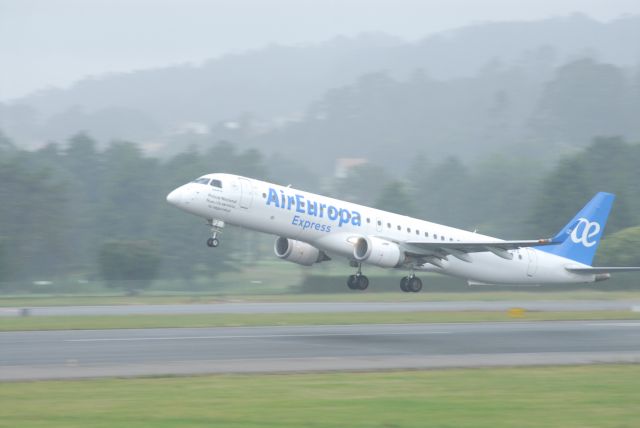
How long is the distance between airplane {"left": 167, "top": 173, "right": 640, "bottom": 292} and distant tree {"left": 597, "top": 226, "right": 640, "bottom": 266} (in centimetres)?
2083

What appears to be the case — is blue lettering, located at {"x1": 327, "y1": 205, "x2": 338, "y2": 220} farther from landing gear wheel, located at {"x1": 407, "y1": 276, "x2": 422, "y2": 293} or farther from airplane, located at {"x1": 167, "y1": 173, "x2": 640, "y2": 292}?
landing gear wheel, located at {"x1": 407, "y1": 276, "x2": 422, "y2": 293}

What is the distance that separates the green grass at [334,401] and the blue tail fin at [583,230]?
25038mm

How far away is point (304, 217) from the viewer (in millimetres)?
39594

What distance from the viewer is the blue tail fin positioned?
4781cm

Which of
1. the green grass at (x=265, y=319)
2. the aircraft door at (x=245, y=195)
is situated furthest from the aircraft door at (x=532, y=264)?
the aircraft door at (x=245, y=195)

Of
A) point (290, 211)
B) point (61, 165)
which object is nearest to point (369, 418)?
point (290, 211)

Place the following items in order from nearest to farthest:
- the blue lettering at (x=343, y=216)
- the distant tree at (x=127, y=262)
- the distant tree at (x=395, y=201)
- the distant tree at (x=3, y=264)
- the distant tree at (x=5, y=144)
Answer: the blue lettering at (x=343, y=216)
the distant tree at (x=127, y=262)
the distant tree at (x=3, y=264)
the distant tree at (x=395, y=201)
the distant tree at (x=5, y=144)

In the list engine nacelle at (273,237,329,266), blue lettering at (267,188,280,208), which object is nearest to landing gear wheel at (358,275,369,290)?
engine nacelle at (273,237,329,266)

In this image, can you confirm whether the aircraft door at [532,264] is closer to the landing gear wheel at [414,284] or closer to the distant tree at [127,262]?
the landing gear wheel at [414,284]

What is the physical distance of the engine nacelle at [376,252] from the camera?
39938mm

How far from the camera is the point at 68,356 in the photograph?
25.9 metres

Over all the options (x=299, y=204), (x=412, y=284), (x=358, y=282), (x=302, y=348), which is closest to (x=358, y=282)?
(x=358, y=282)

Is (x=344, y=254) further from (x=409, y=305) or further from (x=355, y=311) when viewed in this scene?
(x=409, y=305)

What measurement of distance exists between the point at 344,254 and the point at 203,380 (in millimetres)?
19251
